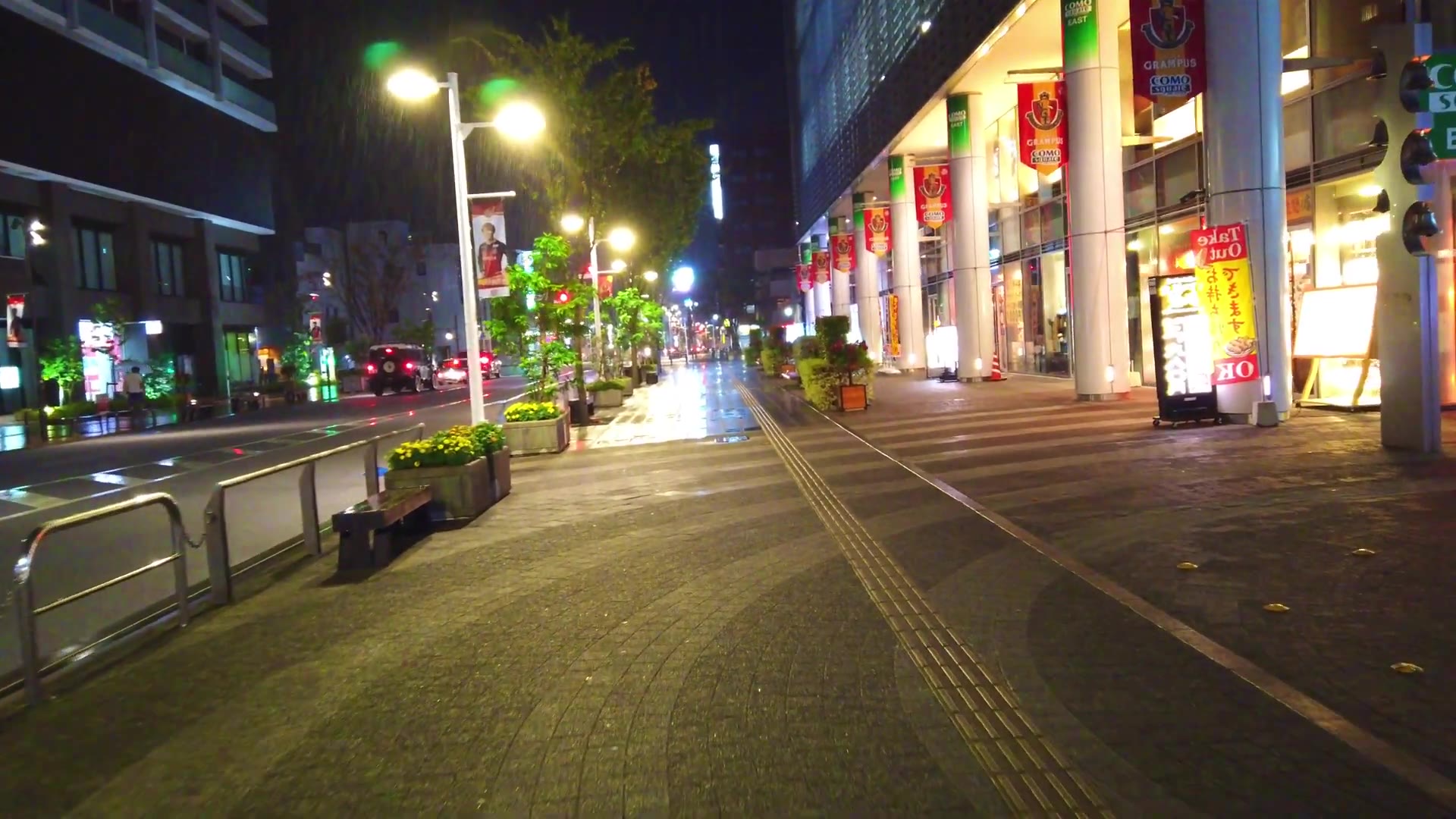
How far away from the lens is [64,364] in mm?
41531

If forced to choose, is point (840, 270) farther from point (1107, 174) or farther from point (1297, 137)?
point (1297, 137)

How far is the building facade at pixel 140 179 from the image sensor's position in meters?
44.7

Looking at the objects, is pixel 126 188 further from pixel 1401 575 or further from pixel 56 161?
pixel 1401 575

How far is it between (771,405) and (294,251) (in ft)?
243

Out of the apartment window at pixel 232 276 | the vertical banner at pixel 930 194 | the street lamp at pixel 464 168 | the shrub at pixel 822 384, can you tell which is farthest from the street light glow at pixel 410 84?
the apartment window at pixel 232 276

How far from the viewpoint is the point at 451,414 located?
31.2 meters

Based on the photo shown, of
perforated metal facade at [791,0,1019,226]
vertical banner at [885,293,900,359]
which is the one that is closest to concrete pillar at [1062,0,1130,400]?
perforated metal facade at [791,0,1019,226]

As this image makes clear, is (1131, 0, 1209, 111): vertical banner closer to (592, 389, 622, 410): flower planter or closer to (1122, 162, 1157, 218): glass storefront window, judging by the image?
(1122, 162, 1157, 218): glass storefront window

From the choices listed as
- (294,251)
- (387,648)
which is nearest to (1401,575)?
(387,648)

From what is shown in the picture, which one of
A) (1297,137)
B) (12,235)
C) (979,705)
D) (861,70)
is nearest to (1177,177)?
(1297,137)

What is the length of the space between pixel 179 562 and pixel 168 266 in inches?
A: 2222

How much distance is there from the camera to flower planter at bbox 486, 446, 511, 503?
13258 mm

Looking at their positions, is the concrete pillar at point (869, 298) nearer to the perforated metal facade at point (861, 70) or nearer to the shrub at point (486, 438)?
the perforated metal facade at point (861, 70)

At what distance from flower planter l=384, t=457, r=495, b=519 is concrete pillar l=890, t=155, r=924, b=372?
30368 mm
